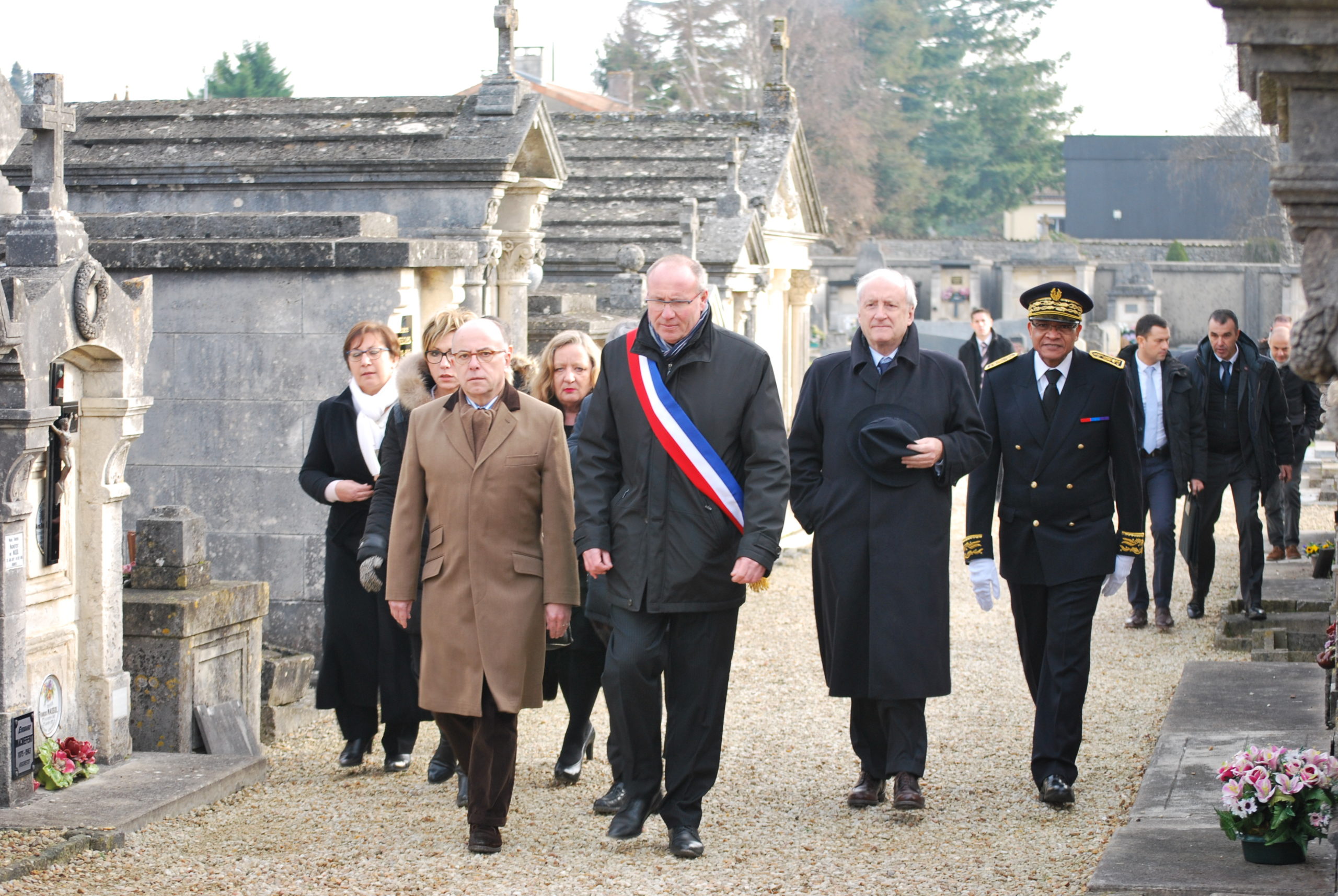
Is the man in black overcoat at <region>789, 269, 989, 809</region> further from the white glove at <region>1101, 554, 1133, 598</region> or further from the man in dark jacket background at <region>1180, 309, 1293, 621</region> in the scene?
the man in dark jacket background at <region>1180, 309, 1293, 621</region>

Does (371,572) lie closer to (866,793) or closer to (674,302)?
(674,302)

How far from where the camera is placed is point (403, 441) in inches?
241

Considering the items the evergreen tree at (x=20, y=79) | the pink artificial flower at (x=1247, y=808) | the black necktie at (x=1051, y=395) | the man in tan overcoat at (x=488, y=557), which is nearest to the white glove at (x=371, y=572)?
the man in tan overcoat at (x=488, y=557)

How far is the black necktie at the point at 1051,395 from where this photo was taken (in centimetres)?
622

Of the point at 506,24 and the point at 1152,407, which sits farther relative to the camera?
the point at 506,24

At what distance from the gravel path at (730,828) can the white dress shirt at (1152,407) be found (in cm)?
200

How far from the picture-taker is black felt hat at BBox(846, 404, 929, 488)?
18.9 ft

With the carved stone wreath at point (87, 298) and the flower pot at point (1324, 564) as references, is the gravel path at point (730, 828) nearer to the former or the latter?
the carved stone wreath at point (87, 298)

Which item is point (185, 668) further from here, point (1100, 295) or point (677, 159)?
point (1100, 295)

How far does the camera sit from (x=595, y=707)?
820cm

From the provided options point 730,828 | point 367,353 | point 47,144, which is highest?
point 47,144

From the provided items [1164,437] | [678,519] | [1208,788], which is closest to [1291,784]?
[1208,788]

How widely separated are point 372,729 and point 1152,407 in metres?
5.26

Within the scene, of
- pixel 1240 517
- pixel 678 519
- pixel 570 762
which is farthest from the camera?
pixel 1240 517
